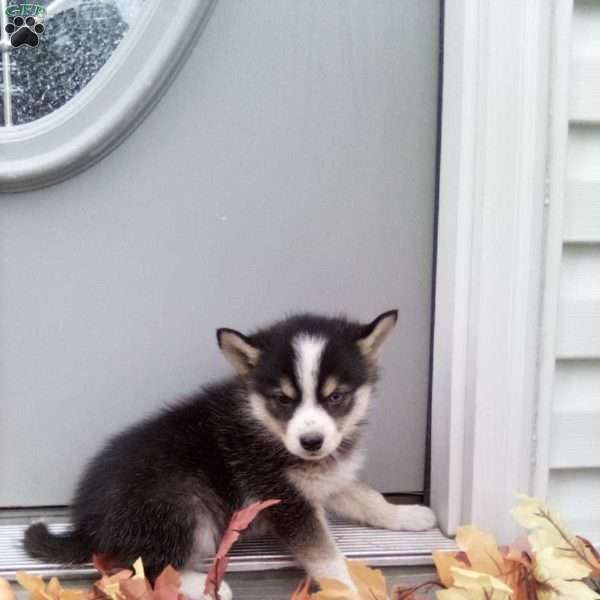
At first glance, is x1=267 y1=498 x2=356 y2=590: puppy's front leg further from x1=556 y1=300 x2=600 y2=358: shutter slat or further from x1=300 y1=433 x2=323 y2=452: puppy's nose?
x1=556 y1=300 x2=600 y2=358: shutter slat

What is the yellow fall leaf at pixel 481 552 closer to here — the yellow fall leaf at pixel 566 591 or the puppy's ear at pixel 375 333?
the yellow fall leaf at pixel 566 591

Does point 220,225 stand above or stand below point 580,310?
above

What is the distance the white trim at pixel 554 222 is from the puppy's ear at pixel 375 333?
1.18 ft

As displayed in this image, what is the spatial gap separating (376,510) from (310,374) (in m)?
0.48

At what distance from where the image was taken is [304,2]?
1.80m

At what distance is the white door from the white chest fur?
0.38m

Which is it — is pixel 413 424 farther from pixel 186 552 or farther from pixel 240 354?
pixel 186 552

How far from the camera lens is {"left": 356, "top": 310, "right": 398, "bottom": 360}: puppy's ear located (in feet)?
5.49

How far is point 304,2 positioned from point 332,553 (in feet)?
4.55

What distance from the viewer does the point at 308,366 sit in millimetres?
1646

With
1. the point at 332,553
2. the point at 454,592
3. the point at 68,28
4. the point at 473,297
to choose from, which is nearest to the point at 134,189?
the point at 68,28

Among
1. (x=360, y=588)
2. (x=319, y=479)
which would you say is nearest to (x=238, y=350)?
(x=319, y=479)

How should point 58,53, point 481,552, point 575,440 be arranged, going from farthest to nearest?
1. point 58,53
2. point 575,440
3. point 481,552

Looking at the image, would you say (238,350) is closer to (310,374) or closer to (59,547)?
(310,374)
